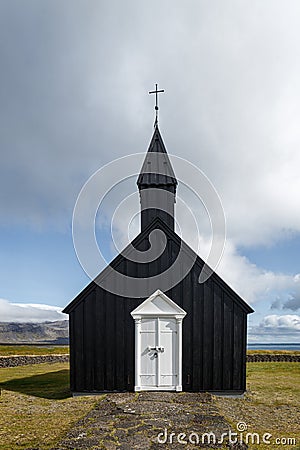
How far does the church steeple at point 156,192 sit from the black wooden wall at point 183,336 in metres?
3.05

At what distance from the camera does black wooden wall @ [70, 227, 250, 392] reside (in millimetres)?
14508

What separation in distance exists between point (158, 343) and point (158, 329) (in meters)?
0.50

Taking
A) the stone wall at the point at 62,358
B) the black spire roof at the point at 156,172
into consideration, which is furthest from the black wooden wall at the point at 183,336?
the stone wall at the point at 62,358

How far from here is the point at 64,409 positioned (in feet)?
41.3

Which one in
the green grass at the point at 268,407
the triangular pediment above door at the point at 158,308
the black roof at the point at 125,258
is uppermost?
the black roof at the point at 125,258

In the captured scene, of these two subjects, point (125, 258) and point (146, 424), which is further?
point (125, 258)

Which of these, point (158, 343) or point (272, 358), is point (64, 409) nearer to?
point (158, 343)

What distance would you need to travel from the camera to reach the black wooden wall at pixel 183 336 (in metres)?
14.5

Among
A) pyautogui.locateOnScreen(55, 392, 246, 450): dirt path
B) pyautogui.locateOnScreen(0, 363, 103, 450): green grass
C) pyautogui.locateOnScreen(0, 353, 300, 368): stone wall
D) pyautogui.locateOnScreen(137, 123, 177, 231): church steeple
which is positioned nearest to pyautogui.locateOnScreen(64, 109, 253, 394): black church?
pyautogui.locateOnScreen(55, 392, 246, 450): dirt path

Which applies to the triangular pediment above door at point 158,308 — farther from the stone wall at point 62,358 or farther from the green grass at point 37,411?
the stone wall at point 62,358

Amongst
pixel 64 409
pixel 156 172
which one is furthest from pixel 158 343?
pixel 156 172

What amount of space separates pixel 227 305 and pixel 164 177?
630 cm

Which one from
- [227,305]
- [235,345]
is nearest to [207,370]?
[235,345]

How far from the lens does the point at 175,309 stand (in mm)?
14859
